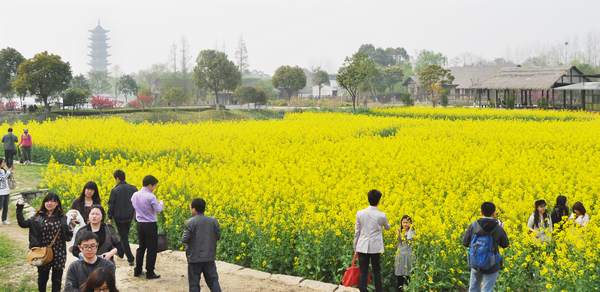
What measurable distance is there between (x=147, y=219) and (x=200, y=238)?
1.43 meters

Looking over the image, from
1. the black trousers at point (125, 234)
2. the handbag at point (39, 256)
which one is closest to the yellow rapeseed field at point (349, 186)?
the black trousers at point (125, 234)

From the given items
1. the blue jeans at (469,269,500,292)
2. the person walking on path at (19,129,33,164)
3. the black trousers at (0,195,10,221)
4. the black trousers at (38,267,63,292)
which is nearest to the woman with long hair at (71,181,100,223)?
the black trousers at (38,267,63,292)

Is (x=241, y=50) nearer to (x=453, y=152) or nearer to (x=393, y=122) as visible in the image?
(x=393, y=122)

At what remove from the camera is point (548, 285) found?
6852 mm

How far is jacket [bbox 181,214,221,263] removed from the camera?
720cm

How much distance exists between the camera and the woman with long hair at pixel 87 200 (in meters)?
7.82

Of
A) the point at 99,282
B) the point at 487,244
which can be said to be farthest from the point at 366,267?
the point at 99,282

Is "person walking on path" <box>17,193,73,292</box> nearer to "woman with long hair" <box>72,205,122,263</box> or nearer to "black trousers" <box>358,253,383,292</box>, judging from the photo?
"woman with long hair" <box>72,205,122,263</box>

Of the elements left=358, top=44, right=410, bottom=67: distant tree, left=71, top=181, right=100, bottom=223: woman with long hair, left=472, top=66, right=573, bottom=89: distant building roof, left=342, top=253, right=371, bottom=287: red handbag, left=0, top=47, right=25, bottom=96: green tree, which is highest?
left=358, top=44, right=410, bottom=67: distant tree

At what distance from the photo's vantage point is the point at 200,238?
7195 mm

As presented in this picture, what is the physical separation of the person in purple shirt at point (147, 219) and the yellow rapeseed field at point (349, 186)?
145cm

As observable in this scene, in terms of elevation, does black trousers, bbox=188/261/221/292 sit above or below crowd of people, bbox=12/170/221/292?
below

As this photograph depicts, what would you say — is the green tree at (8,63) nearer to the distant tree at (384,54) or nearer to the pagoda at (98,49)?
the distant tree at (384,54)

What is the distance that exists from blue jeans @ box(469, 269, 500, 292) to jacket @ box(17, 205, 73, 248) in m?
4.69
